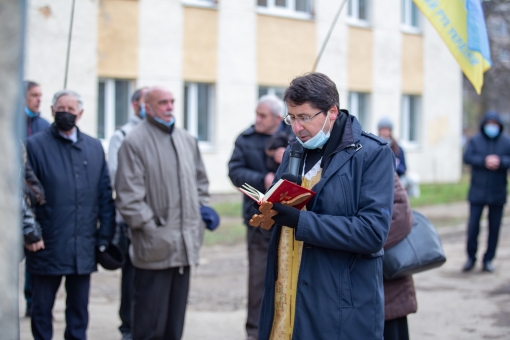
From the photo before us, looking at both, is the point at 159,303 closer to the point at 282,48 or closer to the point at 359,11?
the point at 282,48

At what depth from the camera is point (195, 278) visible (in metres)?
8.77

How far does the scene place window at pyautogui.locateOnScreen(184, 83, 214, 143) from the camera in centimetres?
1706

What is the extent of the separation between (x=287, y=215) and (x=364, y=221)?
0.36 m

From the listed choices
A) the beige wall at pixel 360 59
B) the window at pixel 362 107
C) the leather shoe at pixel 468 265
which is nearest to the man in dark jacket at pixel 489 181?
the leather shoe at pixel 468 265

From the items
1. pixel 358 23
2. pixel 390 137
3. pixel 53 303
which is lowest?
pixel 53 303

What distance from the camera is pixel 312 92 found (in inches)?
133

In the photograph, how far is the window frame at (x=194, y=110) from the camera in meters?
17.0

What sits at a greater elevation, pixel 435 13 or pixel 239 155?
pixel 435 13

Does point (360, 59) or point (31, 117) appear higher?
point (360, 59)

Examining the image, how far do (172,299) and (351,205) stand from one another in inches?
93.5

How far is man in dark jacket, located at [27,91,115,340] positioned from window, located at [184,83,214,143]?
11.7 meters

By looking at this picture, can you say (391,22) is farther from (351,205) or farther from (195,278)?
(351,205)

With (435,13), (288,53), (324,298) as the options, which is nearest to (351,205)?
(324,298)

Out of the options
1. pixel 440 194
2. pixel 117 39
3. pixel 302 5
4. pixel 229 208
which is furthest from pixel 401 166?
pixel 302 5
